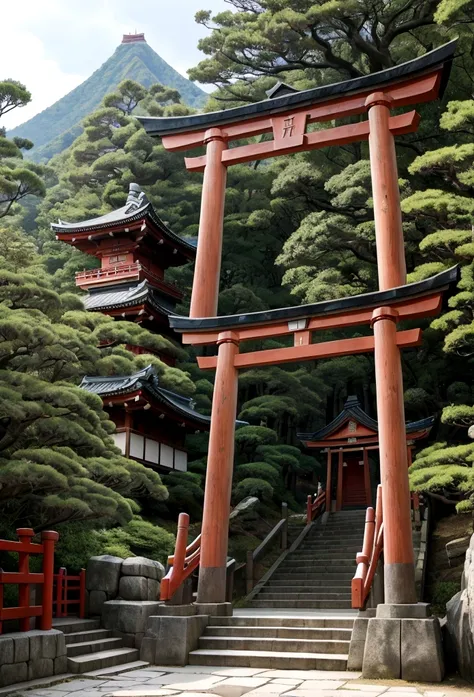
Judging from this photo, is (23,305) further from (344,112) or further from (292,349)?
(344,112)

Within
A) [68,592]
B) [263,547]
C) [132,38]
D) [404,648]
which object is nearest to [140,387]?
[263,547]

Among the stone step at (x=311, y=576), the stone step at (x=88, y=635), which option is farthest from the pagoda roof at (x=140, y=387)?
the stone step at (x=88, y=635)

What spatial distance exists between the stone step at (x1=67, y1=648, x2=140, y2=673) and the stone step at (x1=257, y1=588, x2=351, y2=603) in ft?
22.6

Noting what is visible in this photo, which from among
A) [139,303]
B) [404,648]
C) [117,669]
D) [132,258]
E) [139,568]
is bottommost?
[117,669]

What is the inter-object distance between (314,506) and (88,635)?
13.0 m

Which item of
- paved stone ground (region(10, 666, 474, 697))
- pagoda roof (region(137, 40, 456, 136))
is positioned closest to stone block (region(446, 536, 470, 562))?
paved stone ground (region(10, 666, 474, 697))

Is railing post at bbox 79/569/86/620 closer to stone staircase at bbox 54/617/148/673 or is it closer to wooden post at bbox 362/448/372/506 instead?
stone staircase at bbox 54/617/148/673

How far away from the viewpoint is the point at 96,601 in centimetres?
916

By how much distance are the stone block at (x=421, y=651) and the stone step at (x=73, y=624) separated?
3872mm

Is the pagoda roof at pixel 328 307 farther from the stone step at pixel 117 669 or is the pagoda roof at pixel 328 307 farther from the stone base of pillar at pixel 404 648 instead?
the stone step at pixel 117 669

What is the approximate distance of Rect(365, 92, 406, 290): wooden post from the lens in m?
8.84

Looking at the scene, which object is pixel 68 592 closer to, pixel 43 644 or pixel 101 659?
pixel 101 659

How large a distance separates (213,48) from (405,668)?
2338 centimetres

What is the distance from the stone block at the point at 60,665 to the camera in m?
7.04
